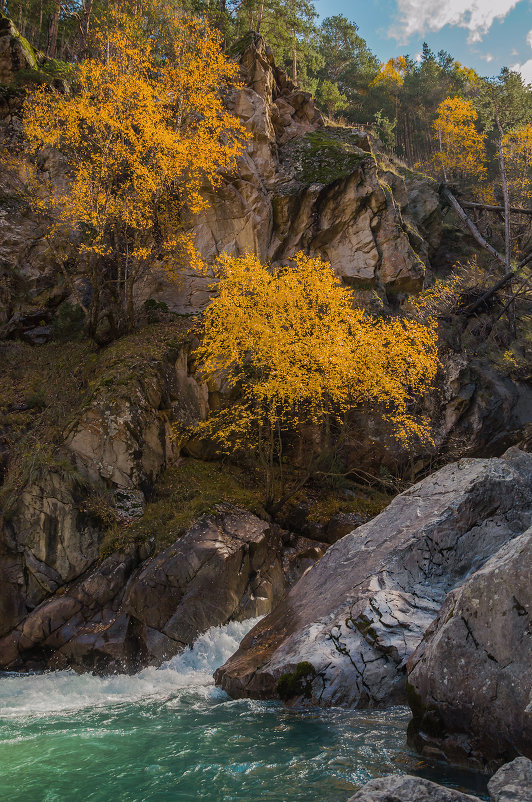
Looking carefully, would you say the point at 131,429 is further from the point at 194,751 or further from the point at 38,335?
the point at 194,751

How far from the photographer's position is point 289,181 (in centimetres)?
2600

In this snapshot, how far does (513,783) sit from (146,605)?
10.2m

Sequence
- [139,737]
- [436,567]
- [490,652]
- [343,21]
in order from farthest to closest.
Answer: [343,21]
[436,567]
[139,737]
[490,652]

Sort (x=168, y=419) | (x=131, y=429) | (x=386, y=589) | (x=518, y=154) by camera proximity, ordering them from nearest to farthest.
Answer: (x=386, y=589), (x=131, y=429), (x=168, y=419), (x=518, y=154)

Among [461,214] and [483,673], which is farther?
[461,214]

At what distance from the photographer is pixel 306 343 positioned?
575 inches

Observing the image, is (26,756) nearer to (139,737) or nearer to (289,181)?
(139,737)

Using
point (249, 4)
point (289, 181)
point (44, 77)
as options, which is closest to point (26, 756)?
point (289, 181)

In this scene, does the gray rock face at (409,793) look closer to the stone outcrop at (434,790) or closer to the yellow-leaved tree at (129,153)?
the stone outcrop at (434,790)

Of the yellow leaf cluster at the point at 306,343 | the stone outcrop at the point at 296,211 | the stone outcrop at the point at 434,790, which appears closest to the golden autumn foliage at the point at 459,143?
the stone outcrop at the point at 296,211

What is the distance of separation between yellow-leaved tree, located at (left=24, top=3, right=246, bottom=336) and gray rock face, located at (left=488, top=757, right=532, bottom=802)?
17.1m

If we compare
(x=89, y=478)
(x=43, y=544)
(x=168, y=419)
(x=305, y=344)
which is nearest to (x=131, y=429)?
(x=168, y=419)

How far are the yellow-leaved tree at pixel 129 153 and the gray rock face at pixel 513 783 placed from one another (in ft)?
56.2

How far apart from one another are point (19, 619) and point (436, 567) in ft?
34.8
